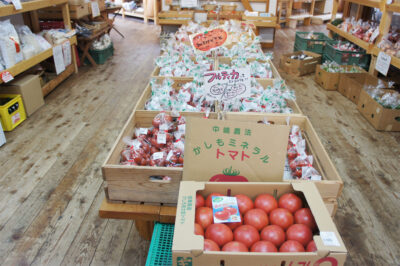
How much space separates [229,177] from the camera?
4.13 ft

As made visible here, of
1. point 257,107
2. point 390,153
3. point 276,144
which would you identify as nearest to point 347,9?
point 390,153

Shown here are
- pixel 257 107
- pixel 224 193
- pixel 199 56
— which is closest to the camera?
pixel 224 193

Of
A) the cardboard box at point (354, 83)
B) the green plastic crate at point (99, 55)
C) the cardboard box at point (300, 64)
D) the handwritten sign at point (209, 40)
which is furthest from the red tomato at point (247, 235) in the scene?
the green plastic crate at point (99, 55)

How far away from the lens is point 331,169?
1.51 metres

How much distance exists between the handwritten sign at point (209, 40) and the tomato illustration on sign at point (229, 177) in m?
1.72

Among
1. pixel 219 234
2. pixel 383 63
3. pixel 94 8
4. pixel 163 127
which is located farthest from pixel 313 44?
pixel 219 234

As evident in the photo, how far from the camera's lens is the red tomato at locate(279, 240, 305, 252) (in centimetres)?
94

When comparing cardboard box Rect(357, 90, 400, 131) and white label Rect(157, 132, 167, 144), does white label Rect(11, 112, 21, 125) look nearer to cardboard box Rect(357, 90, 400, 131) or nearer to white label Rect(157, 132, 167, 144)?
white label Rect(157, 132, 167, 144)

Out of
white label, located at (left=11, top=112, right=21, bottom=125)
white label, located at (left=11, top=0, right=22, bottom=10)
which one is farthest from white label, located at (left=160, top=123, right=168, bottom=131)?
white label, located at (left=11, top=0, right=22, bottom=10)

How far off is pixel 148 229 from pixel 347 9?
18.6 feet

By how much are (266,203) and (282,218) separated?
0.27 ft

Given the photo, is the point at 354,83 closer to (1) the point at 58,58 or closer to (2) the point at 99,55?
(1) the point at 58,58

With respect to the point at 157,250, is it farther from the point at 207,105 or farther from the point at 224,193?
the point at 207,105

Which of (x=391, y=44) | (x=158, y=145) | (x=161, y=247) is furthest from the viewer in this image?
(x=391, y=44)
